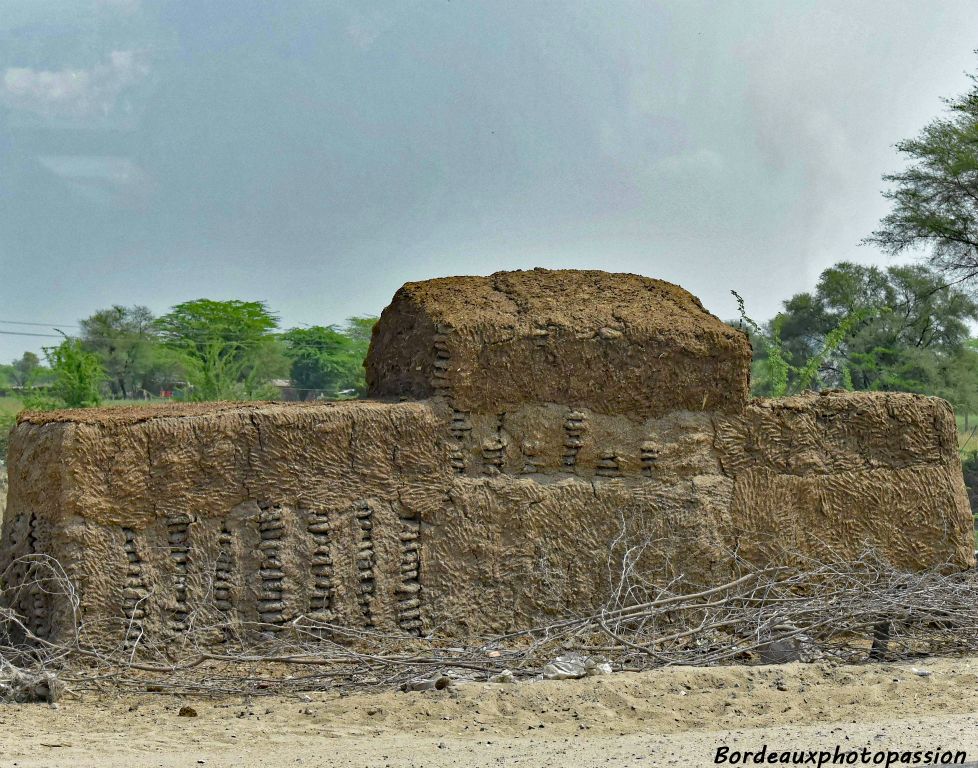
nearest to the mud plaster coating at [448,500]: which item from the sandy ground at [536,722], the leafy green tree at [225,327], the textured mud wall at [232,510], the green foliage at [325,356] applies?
the textured mud wall at [232,510]

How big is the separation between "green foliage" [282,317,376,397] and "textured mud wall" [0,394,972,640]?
28606 millimetres

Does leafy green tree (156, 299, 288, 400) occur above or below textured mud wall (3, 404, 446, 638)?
above

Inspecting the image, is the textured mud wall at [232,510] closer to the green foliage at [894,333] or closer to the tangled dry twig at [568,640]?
the tangled dry twig at [568,640]

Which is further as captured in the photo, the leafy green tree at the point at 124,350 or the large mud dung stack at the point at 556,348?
the leafy green tree at the point at 124,350

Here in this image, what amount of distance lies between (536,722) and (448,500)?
1.54 metres

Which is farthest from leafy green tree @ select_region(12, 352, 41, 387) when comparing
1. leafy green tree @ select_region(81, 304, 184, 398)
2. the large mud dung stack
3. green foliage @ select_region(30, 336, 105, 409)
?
the large mud dung stack

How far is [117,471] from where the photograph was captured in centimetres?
580

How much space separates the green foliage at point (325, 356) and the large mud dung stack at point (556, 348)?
2830cm

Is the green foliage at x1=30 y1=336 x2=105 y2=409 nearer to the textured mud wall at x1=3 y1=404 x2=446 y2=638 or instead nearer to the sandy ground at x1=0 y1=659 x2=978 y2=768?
the textured mud wall at x1=3 y1=404 x2=446 y2=638

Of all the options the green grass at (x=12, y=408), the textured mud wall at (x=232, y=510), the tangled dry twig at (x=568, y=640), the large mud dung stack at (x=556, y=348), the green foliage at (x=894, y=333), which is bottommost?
the tangled dry twig at (x=568, y=640)

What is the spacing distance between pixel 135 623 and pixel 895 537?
446 cm

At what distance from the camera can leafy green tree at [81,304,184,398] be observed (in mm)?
35781

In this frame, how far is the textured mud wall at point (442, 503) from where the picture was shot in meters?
5.84

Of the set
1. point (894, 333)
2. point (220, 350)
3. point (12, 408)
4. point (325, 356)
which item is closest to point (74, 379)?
point (220, 350)
